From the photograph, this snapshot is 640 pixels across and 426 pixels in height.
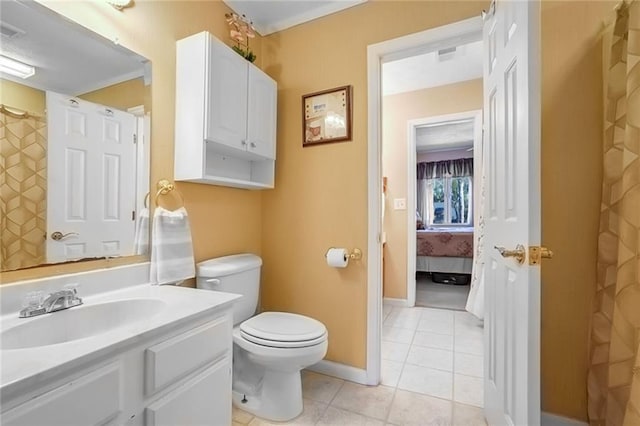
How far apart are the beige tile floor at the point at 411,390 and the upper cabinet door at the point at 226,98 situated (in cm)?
148

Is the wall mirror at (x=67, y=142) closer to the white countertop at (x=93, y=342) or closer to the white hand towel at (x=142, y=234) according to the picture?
the white hand towel at (x=142, y=234)

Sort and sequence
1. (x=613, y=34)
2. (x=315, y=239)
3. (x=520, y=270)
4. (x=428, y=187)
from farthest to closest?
(x=428, y=187) < (x=315, y=239) < (x=613, y=34) < (x=520, y=270)

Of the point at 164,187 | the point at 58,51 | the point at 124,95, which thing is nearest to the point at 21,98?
the point at 58,51

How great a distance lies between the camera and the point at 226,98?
5.20ft

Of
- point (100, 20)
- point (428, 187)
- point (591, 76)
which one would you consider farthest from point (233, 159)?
point (428, 187)

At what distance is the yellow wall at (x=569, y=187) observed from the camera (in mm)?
1309

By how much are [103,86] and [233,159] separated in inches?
30.5

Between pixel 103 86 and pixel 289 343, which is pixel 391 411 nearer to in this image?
pixel 289 343

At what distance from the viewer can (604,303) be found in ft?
3.99

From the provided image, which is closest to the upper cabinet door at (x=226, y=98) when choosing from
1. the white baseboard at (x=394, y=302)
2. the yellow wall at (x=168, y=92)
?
the yellow wall at (x=168, y=92)

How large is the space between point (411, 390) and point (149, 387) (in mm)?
1486

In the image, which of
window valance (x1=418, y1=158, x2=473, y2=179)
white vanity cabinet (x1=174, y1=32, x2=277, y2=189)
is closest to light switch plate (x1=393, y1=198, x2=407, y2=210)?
white vanity cabinet (x1=174, y1=32, x2=277, y2=189)

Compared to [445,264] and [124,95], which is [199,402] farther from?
[445,264]

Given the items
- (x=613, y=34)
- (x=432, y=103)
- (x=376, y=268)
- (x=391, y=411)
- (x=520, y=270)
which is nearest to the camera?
(x=520, y=270)
